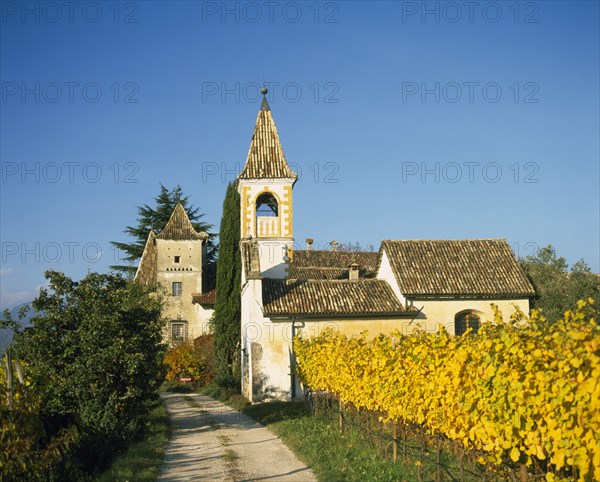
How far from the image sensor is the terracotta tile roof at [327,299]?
76.3 ft

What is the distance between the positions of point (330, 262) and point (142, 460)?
97.0 feet

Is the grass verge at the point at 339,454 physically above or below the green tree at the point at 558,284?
below

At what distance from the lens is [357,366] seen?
45.1ft

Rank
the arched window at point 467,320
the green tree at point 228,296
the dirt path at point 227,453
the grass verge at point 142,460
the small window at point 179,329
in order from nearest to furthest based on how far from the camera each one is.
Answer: the grass verge at point 142,460
the dirt path at point 227,453
the arched window at point 467,320
the green tree at point 228,296
the small window at point 179,329

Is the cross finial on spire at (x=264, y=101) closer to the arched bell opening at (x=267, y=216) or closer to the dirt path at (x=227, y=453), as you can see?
the arched bell opening at (x=267, y=216)

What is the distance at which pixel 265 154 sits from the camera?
1059 inches

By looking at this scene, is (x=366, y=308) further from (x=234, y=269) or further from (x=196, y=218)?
(x=196, y=218)

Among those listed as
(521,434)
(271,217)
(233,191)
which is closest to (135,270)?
(233,191)

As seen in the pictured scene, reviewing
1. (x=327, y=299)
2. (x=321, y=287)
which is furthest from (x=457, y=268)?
(x=327, y=299)

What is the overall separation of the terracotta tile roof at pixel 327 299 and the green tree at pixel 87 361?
935cm

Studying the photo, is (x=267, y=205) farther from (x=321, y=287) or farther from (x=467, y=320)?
(x=467, y=320)

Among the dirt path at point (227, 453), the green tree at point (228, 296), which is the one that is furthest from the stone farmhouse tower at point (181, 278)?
the dirt path at point (227, 453)

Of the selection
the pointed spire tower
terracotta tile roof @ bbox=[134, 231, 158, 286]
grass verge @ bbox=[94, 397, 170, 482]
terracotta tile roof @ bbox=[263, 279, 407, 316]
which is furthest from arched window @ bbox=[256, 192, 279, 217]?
terracotta tile roof @ bbox=[134, 231, 158, 286]

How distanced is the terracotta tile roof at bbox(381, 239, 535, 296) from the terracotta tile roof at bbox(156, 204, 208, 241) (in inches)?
883
